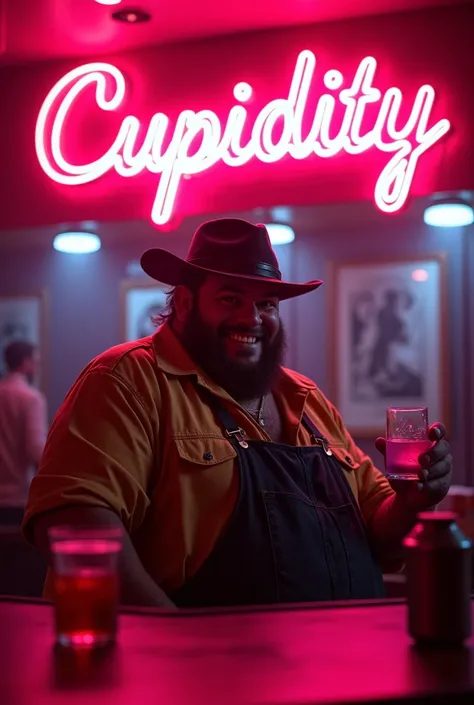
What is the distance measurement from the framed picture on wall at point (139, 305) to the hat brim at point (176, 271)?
4.50m

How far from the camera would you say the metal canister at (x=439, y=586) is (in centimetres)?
150

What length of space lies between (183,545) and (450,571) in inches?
39.1

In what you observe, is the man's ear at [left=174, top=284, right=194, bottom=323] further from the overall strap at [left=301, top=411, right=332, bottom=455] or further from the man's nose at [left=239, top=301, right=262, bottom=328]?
the overall strap at [left=301, top=411, right=332, bottom=455]

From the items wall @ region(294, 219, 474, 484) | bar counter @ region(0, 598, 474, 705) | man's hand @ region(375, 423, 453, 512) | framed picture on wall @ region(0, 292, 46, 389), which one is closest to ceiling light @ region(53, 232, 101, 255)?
framed picture on wall @ region(0, 292, 46, 389)

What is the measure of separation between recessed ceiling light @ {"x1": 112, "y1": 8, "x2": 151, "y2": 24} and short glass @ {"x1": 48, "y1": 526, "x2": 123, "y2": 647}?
3888mm

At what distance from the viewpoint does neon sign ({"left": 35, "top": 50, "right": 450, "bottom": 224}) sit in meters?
4.79

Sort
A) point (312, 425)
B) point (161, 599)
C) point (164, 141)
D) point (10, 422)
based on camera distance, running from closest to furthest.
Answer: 1. point (161, 599)
2. point (312, 425)
3. point (164, 141)
4. point (10, 422)

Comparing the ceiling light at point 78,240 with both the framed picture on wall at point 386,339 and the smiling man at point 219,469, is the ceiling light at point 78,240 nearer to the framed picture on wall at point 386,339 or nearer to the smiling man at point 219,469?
the framed picture on wall at point 386,339

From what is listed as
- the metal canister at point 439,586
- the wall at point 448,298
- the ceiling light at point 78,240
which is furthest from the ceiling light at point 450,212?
the metal canister at point 439,586

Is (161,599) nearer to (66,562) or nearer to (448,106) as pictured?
(66,562)

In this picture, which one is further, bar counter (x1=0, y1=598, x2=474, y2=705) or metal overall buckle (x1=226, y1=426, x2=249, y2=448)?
metal overall buckle (x1=226, y1=426, x2=249, y2=448)

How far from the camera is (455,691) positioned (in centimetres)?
127

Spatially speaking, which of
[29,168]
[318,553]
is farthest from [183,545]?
[29,168]

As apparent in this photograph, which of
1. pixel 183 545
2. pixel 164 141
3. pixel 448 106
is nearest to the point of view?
pixel 183 545
